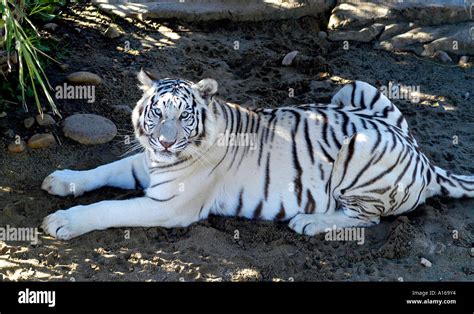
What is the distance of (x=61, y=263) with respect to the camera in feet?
14.4

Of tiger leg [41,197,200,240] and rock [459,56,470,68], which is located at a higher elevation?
rock [459,56,470,68]

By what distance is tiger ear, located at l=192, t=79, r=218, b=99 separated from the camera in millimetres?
4754

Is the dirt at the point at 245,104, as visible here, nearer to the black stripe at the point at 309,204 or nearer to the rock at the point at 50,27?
the rock at the point at 50,27

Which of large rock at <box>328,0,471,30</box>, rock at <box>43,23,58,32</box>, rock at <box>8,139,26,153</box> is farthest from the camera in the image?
large rock at <box>328,0,471,30</box>

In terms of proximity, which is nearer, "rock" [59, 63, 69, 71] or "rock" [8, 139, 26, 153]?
"rock" [8, 139, 26, 153]

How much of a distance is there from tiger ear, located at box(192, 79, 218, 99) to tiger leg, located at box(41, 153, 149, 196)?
687mm

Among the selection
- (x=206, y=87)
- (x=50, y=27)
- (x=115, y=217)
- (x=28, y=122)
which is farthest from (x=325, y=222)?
(x=50, y=27)

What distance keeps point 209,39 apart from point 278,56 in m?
0.67

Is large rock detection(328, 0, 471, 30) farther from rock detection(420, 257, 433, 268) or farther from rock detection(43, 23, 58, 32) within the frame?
rock detection(420, 257, 433, 268)

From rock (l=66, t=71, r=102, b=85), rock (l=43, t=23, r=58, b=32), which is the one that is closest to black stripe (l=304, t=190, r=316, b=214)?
rock (l=66, t=71, r=102, b=85)

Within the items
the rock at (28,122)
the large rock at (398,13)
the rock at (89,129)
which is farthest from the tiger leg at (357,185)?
the large rock at (398,13)

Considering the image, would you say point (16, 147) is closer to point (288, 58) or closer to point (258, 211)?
point (258, 211)

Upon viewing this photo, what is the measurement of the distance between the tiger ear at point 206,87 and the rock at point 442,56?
306 cm

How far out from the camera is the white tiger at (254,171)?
15.5 feet
